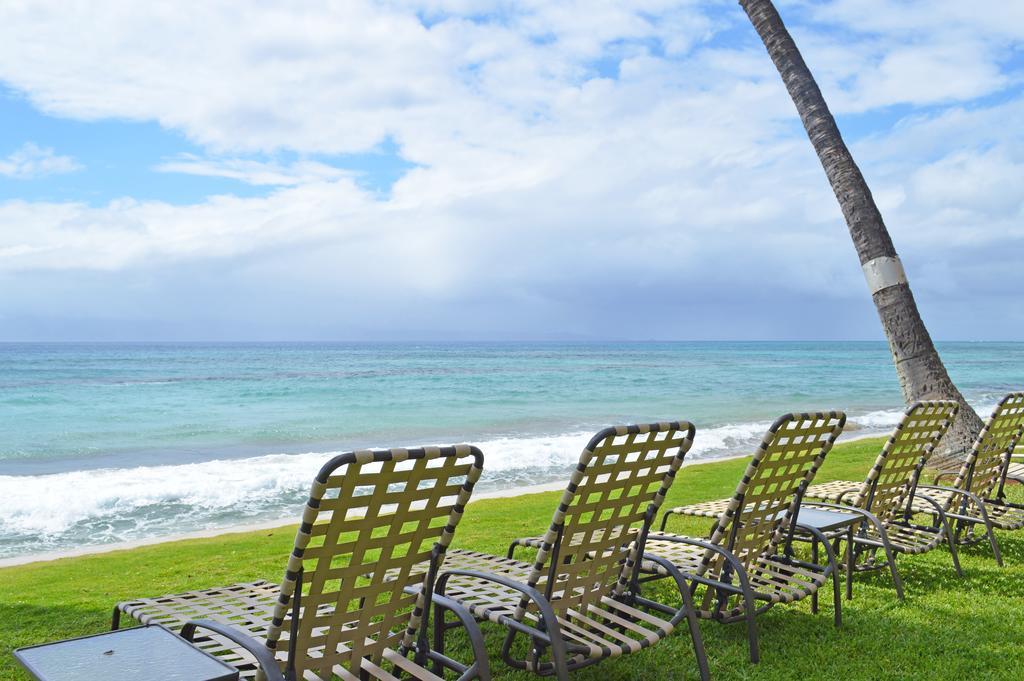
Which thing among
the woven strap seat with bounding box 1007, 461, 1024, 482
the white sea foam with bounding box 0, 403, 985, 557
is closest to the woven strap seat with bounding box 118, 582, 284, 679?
the woven strap seat with bounding box 1007, 461, 1024, 482

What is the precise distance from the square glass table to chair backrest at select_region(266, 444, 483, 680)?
0.79ft

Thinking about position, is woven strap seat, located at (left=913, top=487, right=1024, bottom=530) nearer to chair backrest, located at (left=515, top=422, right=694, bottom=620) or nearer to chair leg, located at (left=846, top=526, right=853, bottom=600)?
chair leg, located at (left=846, top=526, right=853, bottom=600)

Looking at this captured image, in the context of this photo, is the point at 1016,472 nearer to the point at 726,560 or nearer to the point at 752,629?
the point at 726,560

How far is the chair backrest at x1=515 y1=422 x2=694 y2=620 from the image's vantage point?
3.34 m

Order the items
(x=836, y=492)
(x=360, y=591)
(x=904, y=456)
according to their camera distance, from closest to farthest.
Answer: (x=360, y=591)
(x=904, y=456)
(x=836, y=492)

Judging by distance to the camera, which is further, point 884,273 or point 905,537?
point 884,273

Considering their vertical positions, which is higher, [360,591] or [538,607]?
[360,591]

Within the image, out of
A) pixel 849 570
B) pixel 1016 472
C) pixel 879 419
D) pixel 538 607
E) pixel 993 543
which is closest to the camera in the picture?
pixel 538 607

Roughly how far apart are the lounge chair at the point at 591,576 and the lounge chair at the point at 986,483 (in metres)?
3.13

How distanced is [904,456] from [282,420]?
28207mm

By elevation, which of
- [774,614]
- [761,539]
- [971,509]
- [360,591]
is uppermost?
[360,591]

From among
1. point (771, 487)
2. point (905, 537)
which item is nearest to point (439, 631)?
point (771, 487)

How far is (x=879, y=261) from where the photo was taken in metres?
9.72

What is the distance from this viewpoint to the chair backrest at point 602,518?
334cm
